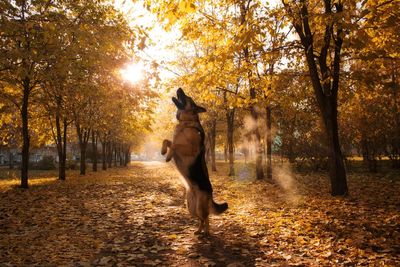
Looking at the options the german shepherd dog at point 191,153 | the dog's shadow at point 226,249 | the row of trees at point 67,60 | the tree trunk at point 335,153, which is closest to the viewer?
the dog's shadow at point 226,249

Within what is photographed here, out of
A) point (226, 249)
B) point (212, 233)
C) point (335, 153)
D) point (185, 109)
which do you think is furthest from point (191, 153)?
point (335, 153)

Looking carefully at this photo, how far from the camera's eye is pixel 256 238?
6867 millimetres

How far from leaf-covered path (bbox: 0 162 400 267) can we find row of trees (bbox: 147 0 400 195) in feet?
9.30

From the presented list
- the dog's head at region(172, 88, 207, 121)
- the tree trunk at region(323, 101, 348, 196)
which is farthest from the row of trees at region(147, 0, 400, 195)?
the dog's head at region(172, 88, 207, 121)

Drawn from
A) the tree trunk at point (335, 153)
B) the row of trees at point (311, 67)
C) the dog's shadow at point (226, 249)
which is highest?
the row of trees at point (311, 67)

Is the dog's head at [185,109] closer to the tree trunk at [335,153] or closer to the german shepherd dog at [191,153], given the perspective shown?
the german shepherd dog at [191,153]

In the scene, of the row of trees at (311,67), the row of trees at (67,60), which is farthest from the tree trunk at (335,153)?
the row of trees at (67,60)

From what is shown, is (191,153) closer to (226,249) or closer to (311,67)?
(226,249)

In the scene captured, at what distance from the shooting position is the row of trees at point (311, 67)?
26.9 feet

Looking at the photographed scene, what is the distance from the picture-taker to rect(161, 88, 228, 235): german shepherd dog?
21.0 feet

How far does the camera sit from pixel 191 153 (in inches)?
252

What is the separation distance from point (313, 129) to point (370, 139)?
4159 millimetres

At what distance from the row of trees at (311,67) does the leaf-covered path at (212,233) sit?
284 centimetres

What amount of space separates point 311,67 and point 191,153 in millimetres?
6688
